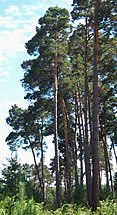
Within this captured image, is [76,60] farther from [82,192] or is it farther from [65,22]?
[82,192]

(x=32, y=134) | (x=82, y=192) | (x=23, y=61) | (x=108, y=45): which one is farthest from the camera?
(x=32, y=134)

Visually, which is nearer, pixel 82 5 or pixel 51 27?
pixel 82 5

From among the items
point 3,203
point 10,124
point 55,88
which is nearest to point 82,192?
point 55,88

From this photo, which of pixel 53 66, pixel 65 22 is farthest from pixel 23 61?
pixel 65 22

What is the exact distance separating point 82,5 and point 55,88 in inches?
273

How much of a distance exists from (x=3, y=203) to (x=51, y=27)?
70.4 ft

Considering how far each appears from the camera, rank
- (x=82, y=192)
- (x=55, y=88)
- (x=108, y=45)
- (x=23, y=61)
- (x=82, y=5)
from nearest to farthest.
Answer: (x=108, y=45)
(x=82, y=5)
(x=82, y=192)
(x=55, y=88)
(x=23, y=61)

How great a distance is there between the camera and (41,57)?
90.6ft

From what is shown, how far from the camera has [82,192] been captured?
25656 millimetres

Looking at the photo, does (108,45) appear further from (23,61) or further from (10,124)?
(10,124)

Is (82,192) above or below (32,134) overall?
below

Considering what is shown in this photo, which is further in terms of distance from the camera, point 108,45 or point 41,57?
point 41,57

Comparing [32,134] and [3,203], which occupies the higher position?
[32,134]

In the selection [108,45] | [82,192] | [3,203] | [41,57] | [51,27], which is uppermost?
[51,27]
